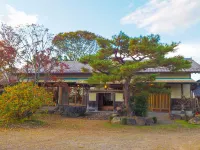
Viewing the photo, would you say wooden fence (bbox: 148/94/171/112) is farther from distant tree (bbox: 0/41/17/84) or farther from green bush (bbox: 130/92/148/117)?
distant tree (bbox: 0/41/17/84)

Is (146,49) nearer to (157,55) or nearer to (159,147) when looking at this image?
(157,55)

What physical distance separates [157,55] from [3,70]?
9523mm

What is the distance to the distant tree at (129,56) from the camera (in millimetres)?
9539

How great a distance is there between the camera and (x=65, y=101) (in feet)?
59.2

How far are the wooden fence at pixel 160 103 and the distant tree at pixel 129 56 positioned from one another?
615cm

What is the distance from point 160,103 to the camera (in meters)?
16.6

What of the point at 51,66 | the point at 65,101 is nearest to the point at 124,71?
the point at 51,66

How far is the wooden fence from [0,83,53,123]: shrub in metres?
9.39

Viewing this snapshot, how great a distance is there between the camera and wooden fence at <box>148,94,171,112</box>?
53.9 ft

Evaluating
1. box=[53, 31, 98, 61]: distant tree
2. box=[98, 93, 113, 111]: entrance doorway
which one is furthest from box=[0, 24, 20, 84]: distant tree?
box=[53, 31, 98, 61]: distant tree

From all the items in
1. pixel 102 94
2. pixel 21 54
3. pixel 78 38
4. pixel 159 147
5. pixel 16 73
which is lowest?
pixel 159 147

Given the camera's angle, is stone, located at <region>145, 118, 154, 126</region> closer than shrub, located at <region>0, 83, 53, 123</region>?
No

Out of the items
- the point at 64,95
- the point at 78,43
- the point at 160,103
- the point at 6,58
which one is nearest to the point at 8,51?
the point at 6,58

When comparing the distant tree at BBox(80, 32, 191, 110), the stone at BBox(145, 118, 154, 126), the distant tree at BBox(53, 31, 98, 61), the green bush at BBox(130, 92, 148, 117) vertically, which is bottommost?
the stone at BBox(145, 118, 154, 126)
